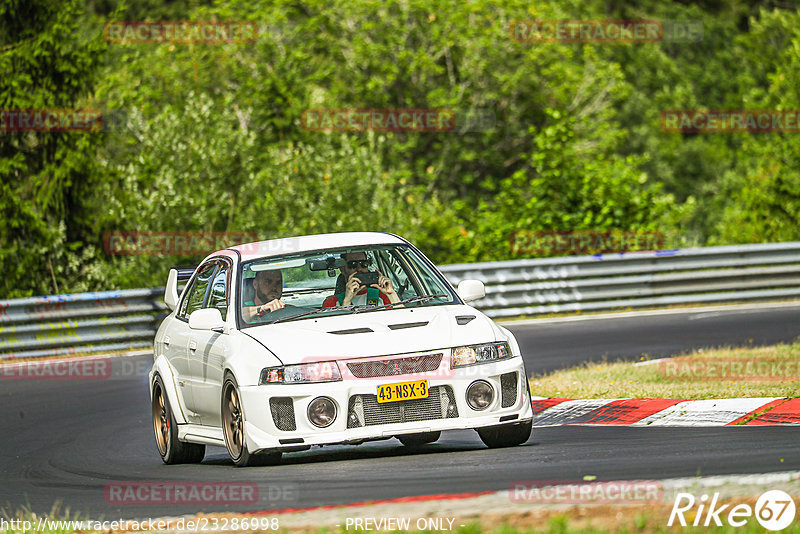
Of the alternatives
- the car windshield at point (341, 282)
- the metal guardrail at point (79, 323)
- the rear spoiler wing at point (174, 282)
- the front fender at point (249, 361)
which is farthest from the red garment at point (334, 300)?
the metal guardrail at point (79, 323)

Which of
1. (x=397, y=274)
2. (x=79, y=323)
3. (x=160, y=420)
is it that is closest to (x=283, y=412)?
(x=397, y=274)

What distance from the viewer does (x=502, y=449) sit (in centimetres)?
880

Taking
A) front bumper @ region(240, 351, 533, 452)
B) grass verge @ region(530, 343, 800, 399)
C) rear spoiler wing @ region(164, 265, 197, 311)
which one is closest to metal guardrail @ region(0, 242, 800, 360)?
grass verge @ region(530, 343, 800, 399)

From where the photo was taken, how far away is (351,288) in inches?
376

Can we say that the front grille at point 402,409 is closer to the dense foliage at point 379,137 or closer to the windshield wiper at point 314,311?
the windshield wiper at point 314,311

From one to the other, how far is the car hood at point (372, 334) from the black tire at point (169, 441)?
61.2 inches

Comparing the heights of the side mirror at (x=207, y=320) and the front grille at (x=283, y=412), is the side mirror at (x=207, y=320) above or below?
above

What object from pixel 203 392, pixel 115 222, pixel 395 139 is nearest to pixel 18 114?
pixel 115 222

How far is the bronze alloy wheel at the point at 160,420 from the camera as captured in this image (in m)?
10.1

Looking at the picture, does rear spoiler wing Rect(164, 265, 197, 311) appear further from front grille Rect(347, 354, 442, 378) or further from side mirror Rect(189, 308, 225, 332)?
front grille Rect(347, 354, 442, 378)

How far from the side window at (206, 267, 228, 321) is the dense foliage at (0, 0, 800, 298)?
13442 mm

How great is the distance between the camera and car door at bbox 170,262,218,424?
31.4ft

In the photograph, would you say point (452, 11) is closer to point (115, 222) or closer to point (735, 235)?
point (735, 235)

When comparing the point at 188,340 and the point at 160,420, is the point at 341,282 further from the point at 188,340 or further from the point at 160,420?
the point at 160,420
